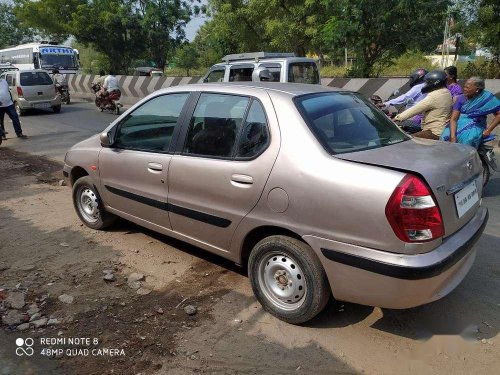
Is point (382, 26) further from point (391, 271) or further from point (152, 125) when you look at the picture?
point (391, 271)

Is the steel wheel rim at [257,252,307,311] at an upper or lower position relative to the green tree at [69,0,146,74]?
lower

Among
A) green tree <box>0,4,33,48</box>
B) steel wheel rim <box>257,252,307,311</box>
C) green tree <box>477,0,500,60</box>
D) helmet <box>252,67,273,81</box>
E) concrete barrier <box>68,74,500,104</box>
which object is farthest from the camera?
green tree <box>0,4,33,48</box>

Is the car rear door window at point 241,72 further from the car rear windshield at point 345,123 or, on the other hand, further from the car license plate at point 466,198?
the car license plate at point 466,198

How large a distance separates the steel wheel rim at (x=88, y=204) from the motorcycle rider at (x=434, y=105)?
12.1 feet

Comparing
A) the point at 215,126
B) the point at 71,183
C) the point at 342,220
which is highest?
the point at 215,126

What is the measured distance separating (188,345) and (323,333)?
35.6 inches

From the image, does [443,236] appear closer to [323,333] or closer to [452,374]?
[452,374]

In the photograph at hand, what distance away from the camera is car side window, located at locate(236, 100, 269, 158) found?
303 cm

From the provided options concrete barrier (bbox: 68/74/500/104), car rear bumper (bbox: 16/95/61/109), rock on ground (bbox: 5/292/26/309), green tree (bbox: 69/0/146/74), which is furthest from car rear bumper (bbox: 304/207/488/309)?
green tree (bbox: 69/0/146/74)

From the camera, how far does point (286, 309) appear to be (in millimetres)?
3018

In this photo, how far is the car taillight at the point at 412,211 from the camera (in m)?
2.41

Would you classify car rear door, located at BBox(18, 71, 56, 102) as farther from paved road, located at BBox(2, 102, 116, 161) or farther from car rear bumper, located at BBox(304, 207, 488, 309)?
car rear bumper, located at BBox(304, 207, 488, 309)

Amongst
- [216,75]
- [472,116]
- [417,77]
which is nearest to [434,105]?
[472,116]

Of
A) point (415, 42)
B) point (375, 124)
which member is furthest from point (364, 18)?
point (375, 124)
